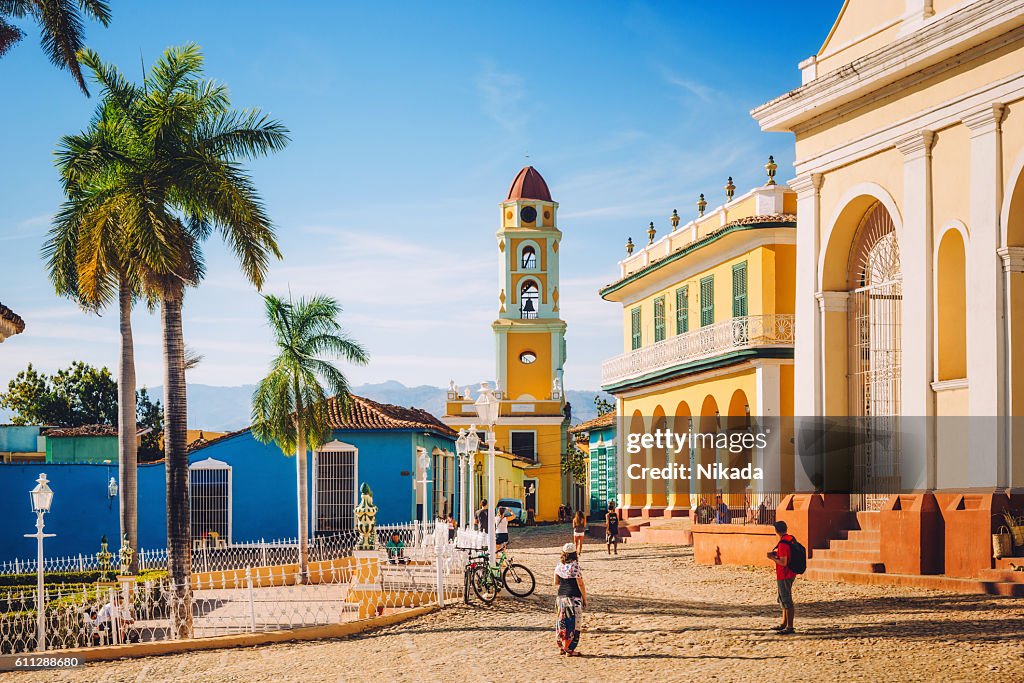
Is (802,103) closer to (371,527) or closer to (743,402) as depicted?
(743,402)

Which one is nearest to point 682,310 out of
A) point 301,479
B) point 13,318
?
point 301,479

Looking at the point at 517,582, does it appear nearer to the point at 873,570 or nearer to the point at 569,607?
the point at 873,570

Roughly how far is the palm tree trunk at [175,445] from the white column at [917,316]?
1066 cm

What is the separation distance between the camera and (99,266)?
2000cm

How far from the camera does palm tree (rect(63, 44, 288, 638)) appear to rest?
19.9 metres

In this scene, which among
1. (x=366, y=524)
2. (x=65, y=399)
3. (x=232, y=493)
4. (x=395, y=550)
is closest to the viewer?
(x=395, y=550)

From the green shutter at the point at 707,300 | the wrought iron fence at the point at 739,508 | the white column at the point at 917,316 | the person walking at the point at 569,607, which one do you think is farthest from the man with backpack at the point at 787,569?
the green shutter at the point at 707,300

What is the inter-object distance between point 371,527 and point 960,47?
16143 mm

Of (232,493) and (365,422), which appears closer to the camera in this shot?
(232,493)

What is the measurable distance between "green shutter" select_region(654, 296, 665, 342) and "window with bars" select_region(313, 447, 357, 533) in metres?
9.18

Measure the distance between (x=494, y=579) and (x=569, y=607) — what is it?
16.4ft

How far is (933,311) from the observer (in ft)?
61.3

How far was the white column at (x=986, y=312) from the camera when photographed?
1739 centimetres

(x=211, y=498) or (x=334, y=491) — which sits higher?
(x=334, y=491)
